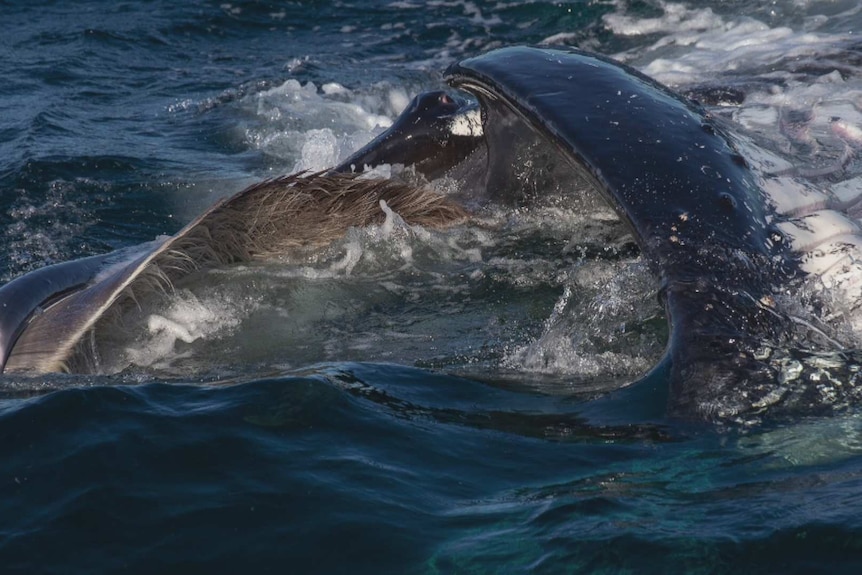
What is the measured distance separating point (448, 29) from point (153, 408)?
9679 mm

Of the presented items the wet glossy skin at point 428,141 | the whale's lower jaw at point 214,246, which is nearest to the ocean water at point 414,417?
the whale's lower jaw at point 214,246

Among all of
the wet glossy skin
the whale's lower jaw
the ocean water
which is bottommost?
the ocean water

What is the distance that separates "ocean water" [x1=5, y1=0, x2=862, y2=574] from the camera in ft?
9.78

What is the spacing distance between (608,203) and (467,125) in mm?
2082

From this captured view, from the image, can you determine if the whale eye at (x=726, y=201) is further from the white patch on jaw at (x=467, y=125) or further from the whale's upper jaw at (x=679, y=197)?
the white patch on jaw at (x=467, y=125)

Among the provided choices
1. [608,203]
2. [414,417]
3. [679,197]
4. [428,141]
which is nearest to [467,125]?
[428,141]

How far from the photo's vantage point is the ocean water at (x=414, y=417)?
298 cm

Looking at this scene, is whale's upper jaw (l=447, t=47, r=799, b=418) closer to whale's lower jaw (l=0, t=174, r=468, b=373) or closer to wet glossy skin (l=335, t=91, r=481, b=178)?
whale's lower jaw (l=0, t=174, r=468, b=373)

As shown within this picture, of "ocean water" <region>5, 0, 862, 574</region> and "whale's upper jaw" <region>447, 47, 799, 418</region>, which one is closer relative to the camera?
"ocean water" <region>5, 0, 862, 574</region>

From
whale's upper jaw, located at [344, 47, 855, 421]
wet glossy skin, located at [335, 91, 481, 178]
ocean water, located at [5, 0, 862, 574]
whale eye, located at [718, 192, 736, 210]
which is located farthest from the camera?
wet glossy skin, located at [335, 91, 481, 178]

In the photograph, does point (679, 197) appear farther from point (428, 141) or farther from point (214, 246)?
point (428, 141)

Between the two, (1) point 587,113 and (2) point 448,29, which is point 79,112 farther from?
(1) point 587,113

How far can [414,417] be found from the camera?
387 centimetres

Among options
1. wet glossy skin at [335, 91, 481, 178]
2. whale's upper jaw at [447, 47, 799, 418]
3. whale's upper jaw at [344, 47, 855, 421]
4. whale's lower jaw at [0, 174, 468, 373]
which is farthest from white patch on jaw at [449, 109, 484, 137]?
whale's upper jaw at [447, 47, 799, 418]
